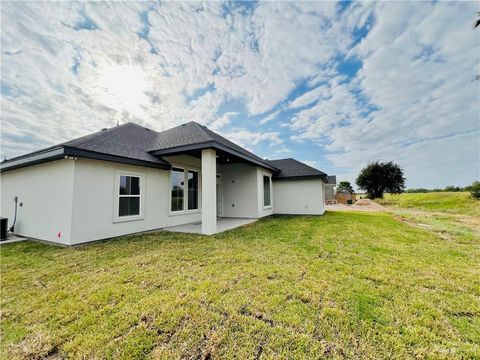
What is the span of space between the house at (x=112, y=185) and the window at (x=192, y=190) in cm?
5

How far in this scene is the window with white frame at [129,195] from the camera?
6.83 meters

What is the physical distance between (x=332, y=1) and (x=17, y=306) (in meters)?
11.2

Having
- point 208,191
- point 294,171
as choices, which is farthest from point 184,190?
point 294,171

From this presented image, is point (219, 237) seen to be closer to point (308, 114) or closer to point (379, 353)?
point (379, 353)

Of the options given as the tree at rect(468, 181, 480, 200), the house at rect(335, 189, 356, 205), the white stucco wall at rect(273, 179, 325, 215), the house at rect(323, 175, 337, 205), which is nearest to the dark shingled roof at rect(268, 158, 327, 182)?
the white stucco wall at rect(273, 179, 325, 215)

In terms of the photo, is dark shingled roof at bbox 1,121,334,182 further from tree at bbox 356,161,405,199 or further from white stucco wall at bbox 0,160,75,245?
tree at bbox 356,161,405,199

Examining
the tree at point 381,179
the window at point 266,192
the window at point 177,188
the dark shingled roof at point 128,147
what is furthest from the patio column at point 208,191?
the tree at point 381,179

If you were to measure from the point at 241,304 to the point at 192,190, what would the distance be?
778 centimetres

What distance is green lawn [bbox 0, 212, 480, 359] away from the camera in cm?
193

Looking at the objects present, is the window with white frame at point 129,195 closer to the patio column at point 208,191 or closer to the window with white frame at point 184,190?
the window with white frame at point 184,190

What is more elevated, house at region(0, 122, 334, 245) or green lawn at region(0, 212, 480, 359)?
house at region(0, 122, 334, 245)

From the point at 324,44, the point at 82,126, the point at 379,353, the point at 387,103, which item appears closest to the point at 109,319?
the point at 379,353

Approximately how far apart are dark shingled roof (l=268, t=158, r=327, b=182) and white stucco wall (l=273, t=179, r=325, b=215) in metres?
0.52

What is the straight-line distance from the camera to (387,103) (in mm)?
11734
